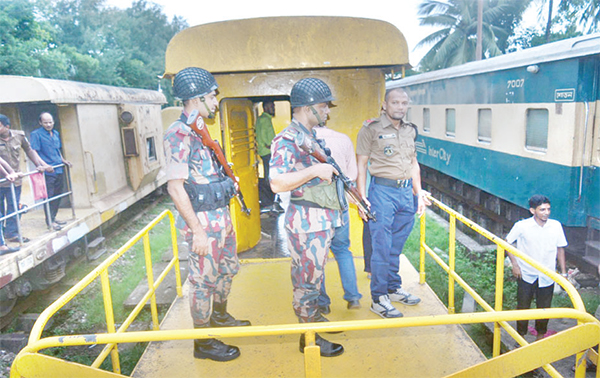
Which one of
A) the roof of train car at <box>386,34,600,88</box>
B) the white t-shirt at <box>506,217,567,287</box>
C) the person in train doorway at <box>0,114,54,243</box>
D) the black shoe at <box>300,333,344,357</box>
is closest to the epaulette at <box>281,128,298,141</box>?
the black shoe at <box>300,333,344,357</box>

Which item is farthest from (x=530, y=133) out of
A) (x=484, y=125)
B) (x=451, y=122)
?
(x=451, y=122)

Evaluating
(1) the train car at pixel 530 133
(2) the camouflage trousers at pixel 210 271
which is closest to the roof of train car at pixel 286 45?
(2) the camouflage trousers at pixel 210 271

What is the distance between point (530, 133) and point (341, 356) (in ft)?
17.4

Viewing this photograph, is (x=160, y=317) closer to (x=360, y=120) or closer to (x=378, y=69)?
(x=360, y=120)

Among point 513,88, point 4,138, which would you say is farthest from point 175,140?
point 513,88

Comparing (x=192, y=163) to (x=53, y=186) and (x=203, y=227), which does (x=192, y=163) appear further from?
(x=53, y=186)

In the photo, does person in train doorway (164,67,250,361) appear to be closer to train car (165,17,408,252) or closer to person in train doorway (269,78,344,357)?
person in train doorway (269,78,344,357)

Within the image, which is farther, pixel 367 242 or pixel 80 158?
pixel 80 158

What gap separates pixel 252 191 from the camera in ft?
18.5

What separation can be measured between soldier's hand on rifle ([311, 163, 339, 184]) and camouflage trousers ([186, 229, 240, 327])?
0.77 m

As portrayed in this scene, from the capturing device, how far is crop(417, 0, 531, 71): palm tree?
84.0 feet

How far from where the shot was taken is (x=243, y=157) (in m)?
Result: 5.33

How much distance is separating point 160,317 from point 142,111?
18.1ft

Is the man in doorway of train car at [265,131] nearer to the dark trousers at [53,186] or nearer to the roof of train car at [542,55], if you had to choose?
the dark trousers at [53,186]
